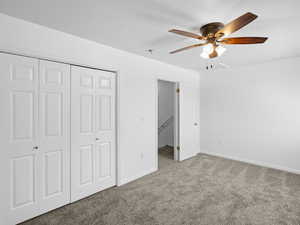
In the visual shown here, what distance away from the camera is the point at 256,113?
4.07m

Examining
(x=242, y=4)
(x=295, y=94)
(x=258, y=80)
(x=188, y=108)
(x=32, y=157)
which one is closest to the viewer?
(x=242, y=4)

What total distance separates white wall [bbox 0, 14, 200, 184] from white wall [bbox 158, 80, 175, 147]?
1.68 meters

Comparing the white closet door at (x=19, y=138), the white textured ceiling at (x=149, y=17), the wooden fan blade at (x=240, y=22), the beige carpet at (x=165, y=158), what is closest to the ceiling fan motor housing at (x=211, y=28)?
the white textured ceiling at (x=149, y=17)

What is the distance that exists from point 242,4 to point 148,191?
9.66 ft

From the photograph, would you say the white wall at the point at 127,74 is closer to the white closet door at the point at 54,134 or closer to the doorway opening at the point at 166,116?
the white closet door at the point at 54,134

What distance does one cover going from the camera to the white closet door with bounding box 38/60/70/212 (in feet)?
7.15

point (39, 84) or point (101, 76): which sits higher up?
point (101, 76)

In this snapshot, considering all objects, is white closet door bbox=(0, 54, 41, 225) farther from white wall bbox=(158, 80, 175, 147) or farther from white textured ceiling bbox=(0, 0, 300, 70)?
white wall bbox=(158, 80, 175, 147)

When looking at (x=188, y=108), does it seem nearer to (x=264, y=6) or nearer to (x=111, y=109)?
(x=111, y=109)

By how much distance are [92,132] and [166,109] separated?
4.02 meters

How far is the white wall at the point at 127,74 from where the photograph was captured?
6.61ft

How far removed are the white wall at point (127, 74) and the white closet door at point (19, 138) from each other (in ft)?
→ 0.91

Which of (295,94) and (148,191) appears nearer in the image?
(148,191)

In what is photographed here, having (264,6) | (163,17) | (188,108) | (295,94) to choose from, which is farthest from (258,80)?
(163,17)
